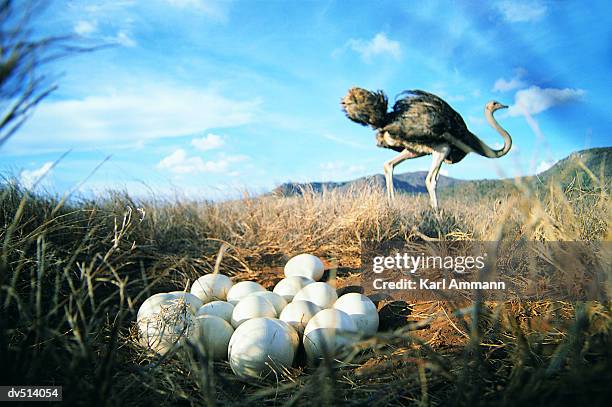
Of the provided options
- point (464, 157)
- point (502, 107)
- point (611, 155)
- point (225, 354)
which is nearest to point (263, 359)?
point (225, 354)

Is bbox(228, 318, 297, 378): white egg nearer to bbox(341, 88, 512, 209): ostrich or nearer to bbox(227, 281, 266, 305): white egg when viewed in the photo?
bbox(227, 281, 266, 305): white egg

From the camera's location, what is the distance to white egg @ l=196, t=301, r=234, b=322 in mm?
2512

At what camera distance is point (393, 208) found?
15.6ft

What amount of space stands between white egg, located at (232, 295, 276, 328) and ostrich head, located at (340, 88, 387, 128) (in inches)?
239

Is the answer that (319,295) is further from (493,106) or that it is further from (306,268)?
(493,106)

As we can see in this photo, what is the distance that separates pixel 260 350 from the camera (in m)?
2.03

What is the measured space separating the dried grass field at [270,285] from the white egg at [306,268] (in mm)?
240

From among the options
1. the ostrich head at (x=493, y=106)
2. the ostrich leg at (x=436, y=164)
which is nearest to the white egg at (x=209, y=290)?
the ostrich leg at (x=436, y=164)

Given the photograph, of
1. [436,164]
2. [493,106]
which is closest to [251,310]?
[436,164]

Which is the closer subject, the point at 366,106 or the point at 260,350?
the point at 260,350

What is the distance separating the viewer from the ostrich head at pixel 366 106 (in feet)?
26.1

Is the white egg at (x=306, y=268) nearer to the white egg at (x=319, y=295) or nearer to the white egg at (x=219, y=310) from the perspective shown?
the white egg at (x=319, y=295)

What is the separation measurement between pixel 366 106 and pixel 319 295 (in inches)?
231

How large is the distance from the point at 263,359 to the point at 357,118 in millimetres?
6718
